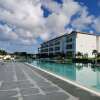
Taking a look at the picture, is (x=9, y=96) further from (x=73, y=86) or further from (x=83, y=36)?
(x=83, y=36)

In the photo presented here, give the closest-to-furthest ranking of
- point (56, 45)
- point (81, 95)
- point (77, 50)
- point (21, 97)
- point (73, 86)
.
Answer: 1. point (81, 95)
2. point (21, 97)
3. point (73, 86)
4. point (77, 50)
5. point (56, 45)

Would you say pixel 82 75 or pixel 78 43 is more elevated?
pixel 78 43

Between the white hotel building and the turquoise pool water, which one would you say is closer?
the turquoise pool water

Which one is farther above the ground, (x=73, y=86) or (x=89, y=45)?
(x=89, y=45)

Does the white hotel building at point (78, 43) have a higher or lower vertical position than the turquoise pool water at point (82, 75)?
higher

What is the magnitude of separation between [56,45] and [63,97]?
108488 mm

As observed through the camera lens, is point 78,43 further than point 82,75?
Yes

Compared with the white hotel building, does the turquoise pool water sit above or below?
below

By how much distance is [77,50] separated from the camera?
90.7 m

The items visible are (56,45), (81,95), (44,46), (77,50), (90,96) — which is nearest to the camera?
(90,96)

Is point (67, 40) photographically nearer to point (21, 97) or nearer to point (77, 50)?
point (77, 50)

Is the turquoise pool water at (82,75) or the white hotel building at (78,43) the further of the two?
the white hotel building at (78,43)

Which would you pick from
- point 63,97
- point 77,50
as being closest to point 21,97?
point 63,97

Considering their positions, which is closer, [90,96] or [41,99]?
[90,96]
